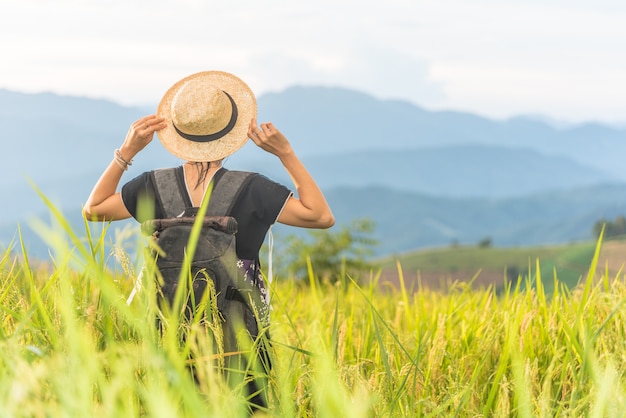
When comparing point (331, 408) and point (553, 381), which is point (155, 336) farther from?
point (553, 381)

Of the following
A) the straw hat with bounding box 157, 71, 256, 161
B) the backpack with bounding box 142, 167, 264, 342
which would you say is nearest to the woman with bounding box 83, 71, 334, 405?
the straw hat with bounding box 157, 71, 256, 161

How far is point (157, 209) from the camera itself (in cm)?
355

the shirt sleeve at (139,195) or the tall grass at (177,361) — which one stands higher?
the shirt sleeve at (139,195)

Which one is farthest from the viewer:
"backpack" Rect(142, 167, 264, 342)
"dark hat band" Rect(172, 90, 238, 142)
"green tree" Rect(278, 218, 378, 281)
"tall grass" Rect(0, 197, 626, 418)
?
"green tree" Rect(278, 218, 378, 281)

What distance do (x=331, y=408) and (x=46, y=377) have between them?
31.3 inches

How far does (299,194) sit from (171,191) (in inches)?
23.7

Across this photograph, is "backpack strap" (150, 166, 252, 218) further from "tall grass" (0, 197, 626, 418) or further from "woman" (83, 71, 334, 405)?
"tall grass" (0, 197, 626, 418)

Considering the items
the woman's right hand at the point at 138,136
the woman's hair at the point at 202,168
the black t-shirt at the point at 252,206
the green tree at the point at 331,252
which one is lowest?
the green tree at the point at 331,252

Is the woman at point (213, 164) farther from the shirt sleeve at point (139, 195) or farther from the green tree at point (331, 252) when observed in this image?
the green tree at point (331, 252)

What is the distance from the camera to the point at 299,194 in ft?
11.8

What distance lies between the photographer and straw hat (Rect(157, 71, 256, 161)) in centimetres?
Answer: 361

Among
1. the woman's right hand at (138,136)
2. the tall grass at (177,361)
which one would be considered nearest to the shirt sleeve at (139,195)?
the woman's right hand at (138,136)

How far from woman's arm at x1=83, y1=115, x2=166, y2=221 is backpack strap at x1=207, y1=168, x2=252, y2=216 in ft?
1.36

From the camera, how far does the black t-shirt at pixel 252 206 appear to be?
350 cm
